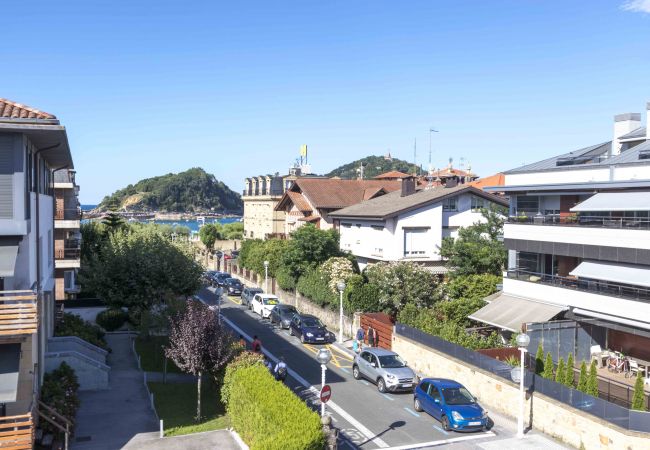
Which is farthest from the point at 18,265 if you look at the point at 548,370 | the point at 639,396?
the point at 639,396

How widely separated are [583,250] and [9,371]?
2310 cm

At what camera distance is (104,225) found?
55094 millimetres

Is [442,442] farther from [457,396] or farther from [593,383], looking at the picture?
[593,383]

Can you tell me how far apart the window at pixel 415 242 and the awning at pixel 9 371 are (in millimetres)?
29833

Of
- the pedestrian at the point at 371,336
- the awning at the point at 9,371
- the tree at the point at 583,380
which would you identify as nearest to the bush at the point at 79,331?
the awning at the point at 9,371

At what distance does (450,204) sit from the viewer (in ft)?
147

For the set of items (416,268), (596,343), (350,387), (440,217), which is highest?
(440,217)

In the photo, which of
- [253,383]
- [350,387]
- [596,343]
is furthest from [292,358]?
[596,343]

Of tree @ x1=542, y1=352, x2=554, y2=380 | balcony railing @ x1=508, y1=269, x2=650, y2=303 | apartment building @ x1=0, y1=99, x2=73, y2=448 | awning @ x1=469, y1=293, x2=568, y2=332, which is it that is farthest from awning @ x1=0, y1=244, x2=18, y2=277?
balcony railing @ x1=508, y1=269, x2=650, y2=303

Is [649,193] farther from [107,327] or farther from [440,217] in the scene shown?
[107,327]

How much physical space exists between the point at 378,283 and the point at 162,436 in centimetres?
1841

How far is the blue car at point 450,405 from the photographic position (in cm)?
2095

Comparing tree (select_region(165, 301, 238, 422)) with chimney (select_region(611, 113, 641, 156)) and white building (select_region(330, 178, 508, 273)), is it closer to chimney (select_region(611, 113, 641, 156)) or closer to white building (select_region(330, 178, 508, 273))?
white building (select_region(330, 178, 508, 273))

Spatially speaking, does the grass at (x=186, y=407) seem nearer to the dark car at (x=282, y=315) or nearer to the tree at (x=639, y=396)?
the dark car at (x=282, y=315)
